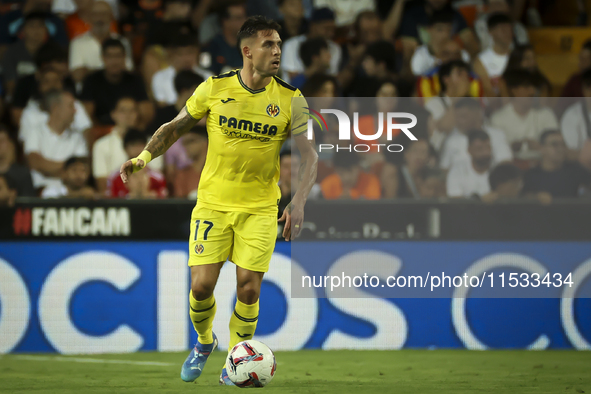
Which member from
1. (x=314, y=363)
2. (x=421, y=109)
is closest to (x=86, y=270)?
(x=314, y=363)

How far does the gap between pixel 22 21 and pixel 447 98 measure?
5.90m

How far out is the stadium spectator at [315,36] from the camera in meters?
10.5

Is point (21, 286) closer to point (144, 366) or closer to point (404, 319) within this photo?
point (144, 366)

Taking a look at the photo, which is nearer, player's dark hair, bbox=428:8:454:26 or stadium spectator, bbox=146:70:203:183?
stadium spectator, bbox=146:70:203:183

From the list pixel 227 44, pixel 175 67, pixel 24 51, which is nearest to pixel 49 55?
pixel 24 51

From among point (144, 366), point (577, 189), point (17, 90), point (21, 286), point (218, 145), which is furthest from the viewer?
point (17, 90)

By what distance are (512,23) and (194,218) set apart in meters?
7.00

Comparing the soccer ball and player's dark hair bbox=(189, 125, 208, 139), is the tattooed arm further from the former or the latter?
player's dark hair bbox=(189, 125, 208, 139)

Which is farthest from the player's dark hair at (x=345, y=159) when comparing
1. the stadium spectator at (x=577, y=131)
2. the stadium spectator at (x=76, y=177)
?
the stadium spectator at (x=76, y=177)

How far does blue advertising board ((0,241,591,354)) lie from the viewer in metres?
8.14

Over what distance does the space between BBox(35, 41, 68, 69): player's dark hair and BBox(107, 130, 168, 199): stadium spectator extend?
1921 millimetres

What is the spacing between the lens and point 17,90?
10102 millimetres

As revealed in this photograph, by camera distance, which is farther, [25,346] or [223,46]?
[223,46]

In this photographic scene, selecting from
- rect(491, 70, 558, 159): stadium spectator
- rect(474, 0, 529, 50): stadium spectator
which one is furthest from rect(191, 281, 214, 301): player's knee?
rect(474, 0, 529, 50): stadium spectator
